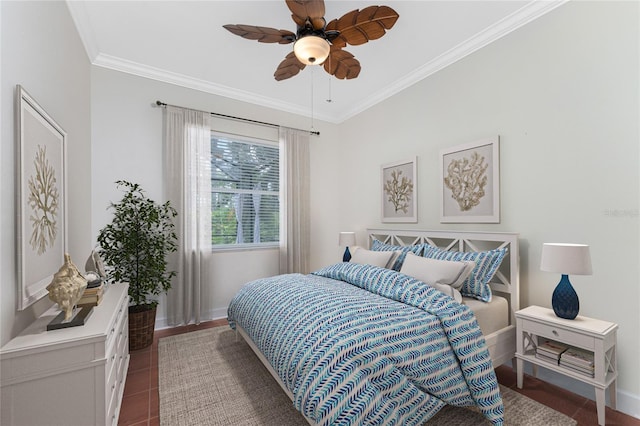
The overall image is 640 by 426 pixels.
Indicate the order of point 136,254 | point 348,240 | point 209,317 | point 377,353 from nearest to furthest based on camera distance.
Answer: point 377,353 → point 136,254 → point 209,317 → point 348,240

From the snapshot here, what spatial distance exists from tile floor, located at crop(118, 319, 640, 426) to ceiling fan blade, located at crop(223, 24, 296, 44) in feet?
8.47

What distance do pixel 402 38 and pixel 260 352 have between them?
2994 millimetres

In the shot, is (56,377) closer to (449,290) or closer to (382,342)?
(382,342)

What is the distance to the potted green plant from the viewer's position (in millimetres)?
2750

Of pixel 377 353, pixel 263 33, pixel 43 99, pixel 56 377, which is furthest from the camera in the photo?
pixel 263 33

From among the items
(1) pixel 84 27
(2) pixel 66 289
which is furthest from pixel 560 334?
(1) pixel 84 27

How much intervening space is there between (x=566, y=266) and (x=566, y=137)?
1016 mm

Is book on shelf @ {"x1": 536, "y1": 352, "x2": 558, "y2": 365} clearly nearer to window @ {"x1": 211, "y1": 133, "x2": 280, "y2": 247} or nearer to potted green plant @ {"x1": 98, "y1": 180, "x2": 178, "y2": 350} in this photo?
window @ {"x1": 211, "y1": 133, "x2": 280, "y2": 247}

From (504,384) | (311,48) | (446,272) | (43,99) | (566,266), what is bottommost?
(504,384)

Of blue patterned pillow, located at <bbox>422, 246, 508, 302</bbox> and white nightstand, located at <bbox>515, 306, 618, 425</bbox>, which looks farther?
blue patterned pillow, located at <bbox>422, 246, 508, 302</bbox>

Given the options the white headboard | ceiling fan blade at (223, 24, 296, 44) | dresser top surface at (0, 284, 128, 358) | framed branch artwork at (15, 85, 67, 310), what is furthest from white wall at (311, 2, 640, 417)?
framed branch artwork at (15, 85, 67, 310)

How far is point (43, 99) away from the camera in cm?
172

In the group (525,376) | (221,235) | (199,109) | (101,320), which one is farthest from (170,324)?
(525,376)

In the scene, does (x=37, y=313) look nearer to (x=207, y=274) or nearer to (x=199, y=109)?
(x=207, y=274)
